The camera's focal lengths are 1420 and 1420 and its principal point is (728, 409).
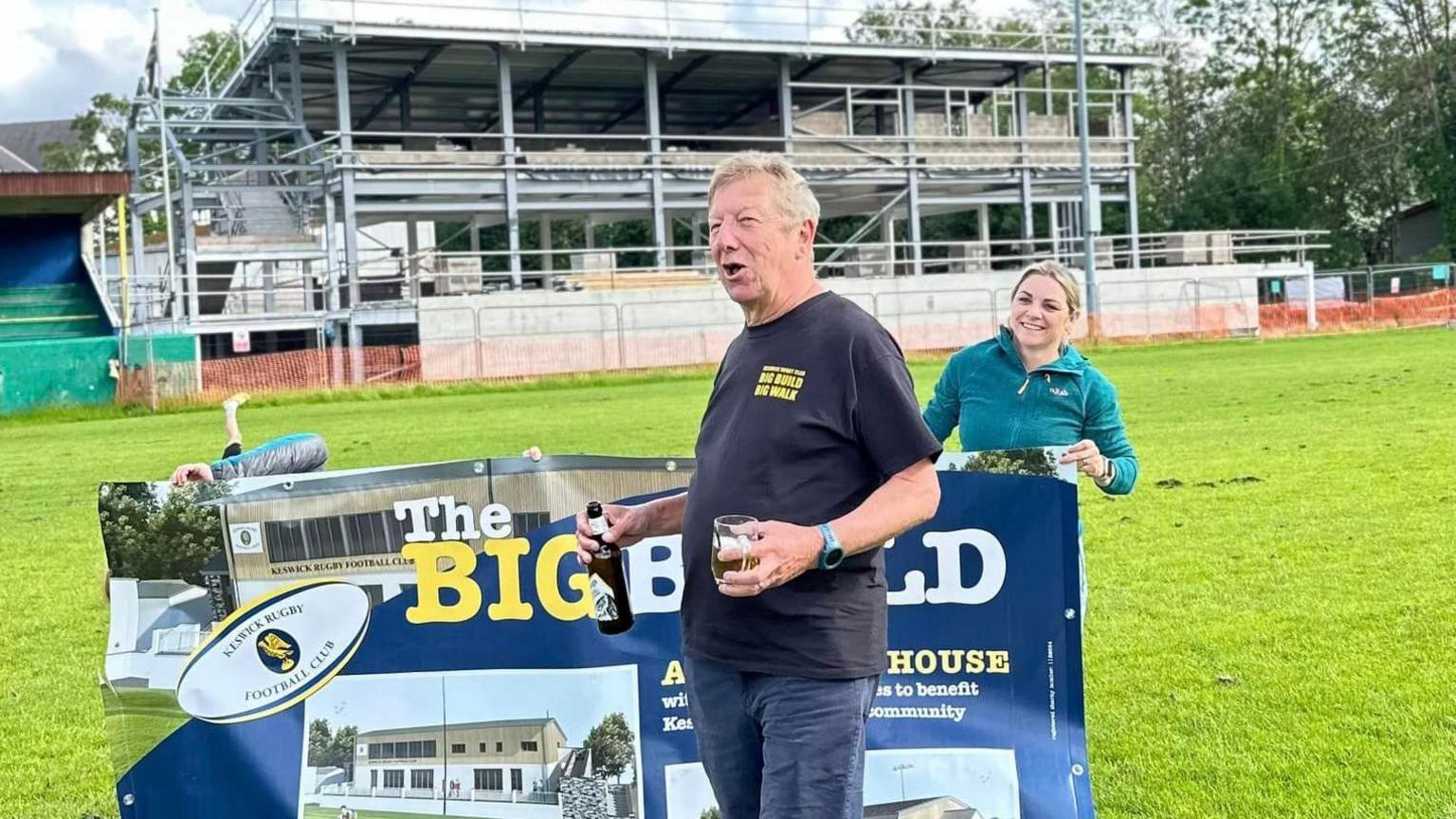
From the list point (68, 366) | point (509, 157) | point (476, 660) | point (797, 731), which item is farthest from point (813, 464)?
point (509, 157)

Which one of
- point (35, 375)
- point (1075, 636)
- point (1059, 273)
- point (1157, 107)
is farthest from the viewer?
point (1157, 107)

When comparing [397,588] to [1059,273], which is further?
[1059,273]

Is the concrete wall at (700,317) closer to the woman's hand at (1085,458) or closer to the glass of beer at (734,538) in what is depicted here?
the woman's hand at (1085,458)

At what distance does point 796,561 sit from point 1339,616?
5.14m

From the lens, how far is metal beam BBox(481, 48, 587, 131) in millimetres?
41812

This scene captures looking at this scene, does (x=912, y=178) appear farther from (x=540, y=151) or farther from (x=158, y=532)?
(x=158, y=532)

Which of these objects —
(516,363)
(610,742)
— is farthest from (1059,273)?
(516,363)

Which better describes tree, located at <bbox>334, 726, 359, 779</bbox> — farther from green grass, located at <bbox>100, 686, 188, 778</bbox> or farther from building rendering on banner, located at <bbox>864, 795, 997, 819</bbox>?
building rendering on banner, located at <bbox>864, 795, 997, 819</bbox>

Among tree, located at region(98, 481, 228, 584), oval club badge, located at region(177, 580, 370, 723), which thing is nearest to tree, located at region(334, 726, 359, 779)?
oval club badge, located at region(177, 580, 370, 723)

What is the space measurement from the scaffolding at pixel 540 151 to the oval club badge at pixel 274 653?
28.7 metres

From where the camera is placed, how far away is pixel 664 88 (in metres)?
47.1

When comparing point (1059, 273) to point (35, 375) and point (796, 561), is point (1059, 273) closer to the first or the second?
point (796, 561)

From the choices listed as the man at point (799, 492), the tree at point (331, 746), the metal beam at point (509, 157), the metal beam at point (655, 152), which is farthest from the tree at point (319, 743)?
the metal beam at point (655, 152)

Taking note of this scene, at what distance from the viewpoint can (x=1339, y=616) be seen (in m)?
6.94
